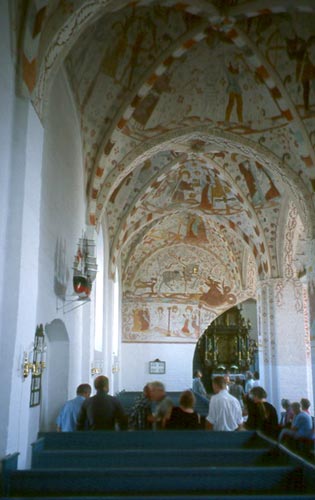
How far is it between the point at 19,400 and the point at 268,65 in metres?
9.52

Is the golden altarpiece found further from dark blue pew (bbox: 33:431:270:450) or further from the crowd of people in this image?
dark blue pew (bbox: 33:431:270:450)

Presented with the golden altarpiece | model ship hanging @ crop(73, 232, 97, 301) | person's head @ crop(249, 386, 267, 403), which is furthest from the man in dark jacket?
the golden altarpiece

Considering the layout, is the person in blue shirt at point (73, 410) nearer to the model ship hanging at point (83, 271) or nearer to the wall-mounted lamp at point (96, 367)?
the model ship hanging at point (83, 271)

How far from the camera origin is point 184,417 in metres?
7.45

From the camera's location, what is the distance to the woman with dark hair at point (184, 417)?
739cm

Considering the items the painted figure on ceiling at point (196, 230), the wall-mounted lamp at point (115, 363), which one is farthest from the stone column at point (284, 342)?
the painted figure on ceiling at point (196, 230)

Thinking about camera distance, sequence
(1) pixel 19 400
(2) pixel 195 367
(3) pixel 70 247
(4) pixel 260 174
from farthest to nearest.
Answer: (2) pixel 195 367 → (4) pixel 260 174 → (3) pixel 70 247 → (1) pixel 19 400

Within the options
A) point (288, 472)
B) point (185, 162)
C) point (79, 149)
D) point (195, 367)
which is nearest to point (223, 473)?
point (288, 472)

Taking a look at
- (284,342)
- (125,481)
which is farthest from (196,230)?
(125,481)


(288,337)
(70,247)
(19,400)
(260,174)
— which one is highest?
(260,174)

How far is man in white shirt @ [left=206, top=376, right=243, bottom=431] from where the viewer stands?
26.8 feet

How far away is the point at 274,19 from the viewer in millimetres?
11961

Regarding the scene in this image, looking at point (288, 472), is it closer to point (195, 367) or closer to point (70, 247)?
point (70, 247)

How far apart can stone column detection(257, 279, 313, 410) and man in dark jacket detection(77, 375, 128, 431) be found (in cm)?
1187
